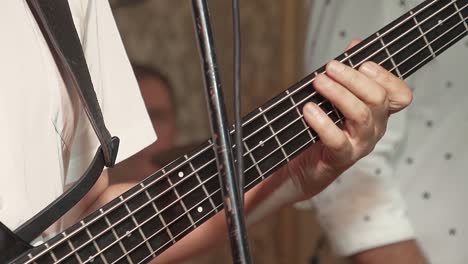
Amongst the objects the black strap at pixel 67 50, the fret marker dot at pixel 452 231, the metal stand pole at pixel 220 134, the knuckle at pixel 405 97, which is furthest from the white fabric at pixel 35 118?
the fret marker dot at pixel 452 231

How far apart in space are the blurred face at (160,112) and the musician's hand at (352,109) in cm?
117

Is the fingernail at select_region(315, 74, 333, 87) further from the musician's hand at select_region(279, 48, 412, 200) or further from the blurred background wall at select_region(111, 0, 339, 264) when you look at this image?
the blurred background wall at select_region(111, 0, 339, 264)

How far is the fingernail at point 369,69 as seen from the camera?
2.76 ft

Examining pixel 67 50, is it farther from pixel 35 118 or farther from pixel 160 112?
pixel 160 112

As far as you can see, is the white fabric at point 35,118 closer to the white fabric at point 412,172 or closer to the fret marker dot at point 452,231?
the white fabric at point 412,172

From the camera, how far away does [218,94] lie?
24.6 inches

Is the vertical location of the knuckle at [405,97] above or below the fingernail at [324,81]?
below

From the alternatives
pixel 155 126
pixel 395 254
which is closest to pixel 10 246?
pixel 395 254

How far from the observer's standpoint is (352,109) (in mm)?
828

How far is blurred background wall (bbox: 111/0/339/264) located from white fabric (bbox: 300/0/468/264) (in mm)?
916

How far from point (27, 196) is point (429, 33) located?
472 millimetres

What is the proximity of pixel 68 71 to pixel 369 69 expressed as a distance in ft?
1.03

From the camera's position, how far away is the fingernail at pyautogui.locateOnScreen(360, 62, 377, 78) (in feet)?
2.76

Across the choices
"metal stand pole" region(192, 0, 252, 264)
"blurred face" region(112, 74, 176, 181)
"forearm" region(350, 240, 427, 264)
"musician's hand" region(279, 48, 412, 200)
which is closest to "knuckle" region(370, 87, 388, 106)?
"musician's hand" region(279, 48, 412, 200)
